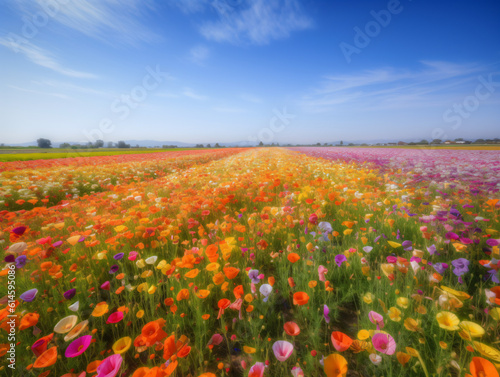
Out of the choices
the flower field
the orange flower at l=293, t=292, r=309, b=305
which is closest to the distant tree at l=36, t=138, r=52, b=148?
the flower field

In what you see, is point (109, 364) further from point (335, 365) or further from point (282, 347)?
point (335, 365)

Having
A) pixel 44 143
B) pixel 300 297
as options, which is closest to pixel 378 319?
pixel 300 297

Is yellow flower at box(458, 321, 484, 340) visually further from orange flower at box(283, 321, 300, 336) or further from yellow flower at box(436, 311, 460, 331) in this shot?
orange flower at box(283, 321, 300, 336)

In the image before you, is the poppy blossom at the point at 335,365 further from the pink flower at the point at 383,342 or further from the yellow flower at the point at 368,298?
the yellow flower at the point at 368,298

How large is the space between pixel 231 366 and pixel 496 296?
1.76m

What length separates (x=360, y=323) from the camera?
56.9 inches

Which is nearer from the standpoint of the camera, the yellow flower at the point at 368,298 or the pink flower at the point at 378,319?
the pink flower at the point at 378,319

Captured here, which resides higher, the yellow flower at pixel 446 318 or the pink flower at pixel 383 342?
the yellow flower at pixel 446 318

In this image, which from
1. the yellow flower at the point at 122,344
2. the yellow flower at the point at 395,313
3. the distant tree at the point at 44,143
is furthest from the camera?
the distant tree at the point at 44,143

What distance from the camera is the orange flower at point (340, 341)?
1.00m

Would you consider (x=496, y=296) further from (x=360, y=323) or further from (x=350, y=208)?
(x=350, y=208)

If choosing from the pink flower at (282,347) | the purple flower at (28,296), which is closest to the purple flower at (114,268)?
the purple flower at (28,296)

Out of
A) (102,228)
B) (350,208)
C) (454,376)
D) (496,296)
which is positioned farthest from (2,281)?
(350,208)

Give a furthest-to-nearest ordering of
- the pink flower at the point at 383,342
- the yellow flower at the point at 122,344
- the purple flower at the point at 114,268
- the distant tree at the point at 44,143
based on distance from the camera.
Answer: the distant tree at the point at 44,143, the purple flower at the point at 114,268, the yellow flower at the point at 122,344, the pink flower at the point at 383,342
